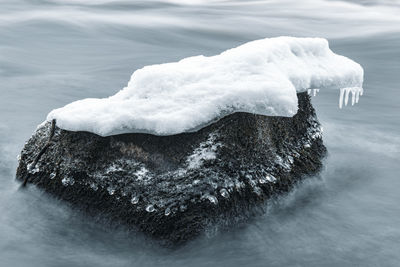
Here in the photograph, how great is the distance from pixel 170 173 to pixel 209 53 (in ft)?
25.0

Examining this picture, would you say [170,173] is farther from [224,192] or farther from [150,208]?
[224,192]

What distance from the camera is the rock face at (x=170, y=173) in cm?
389

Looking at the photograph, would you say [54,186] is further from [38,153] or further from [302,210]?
[302,210]

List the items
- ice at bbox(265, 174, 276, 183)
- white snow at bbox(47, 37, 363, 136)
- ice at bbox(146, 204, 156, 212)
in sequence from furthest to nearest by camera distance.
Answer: ice at bbox(265, 174, 276, 183)
white snow at bbox(47, 37, 363, 136)
ice at bbox(146, 204, 156, 212)

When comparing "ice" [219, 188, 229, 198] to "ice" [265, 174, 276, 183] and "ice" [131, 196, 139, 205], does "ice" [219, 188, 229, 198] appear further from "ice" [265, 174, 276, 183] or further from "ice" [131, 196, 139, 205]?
"ice" [131, 196, 139, 205]

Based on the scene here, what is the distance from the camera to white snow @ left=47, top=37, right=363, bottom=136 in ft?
13.1

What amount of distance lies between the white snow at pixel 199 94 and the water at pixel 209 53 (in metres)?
0.79

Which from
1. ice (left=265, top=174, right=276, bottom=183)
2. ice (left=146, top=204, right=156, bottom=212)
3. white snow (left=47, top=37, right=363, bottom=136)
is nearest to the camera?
ice (left=146, top=204, right=156, bottom=212)

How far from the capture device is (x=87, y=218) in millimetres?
4195

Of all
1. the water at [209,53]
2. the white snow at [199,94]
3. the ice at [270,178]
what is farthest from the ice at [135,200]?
the ice at [270,178]

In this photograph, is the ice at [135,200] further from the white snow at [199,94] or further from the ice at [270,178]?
the ice at [270,178]

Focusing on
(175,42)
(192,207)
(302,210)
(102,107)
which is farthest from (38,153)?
(175,42)

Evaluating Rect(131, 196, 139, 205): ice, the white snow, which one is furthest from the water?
the white snow

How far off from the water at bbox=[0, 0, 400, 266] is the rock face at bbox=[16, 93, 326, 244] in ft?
0.45
